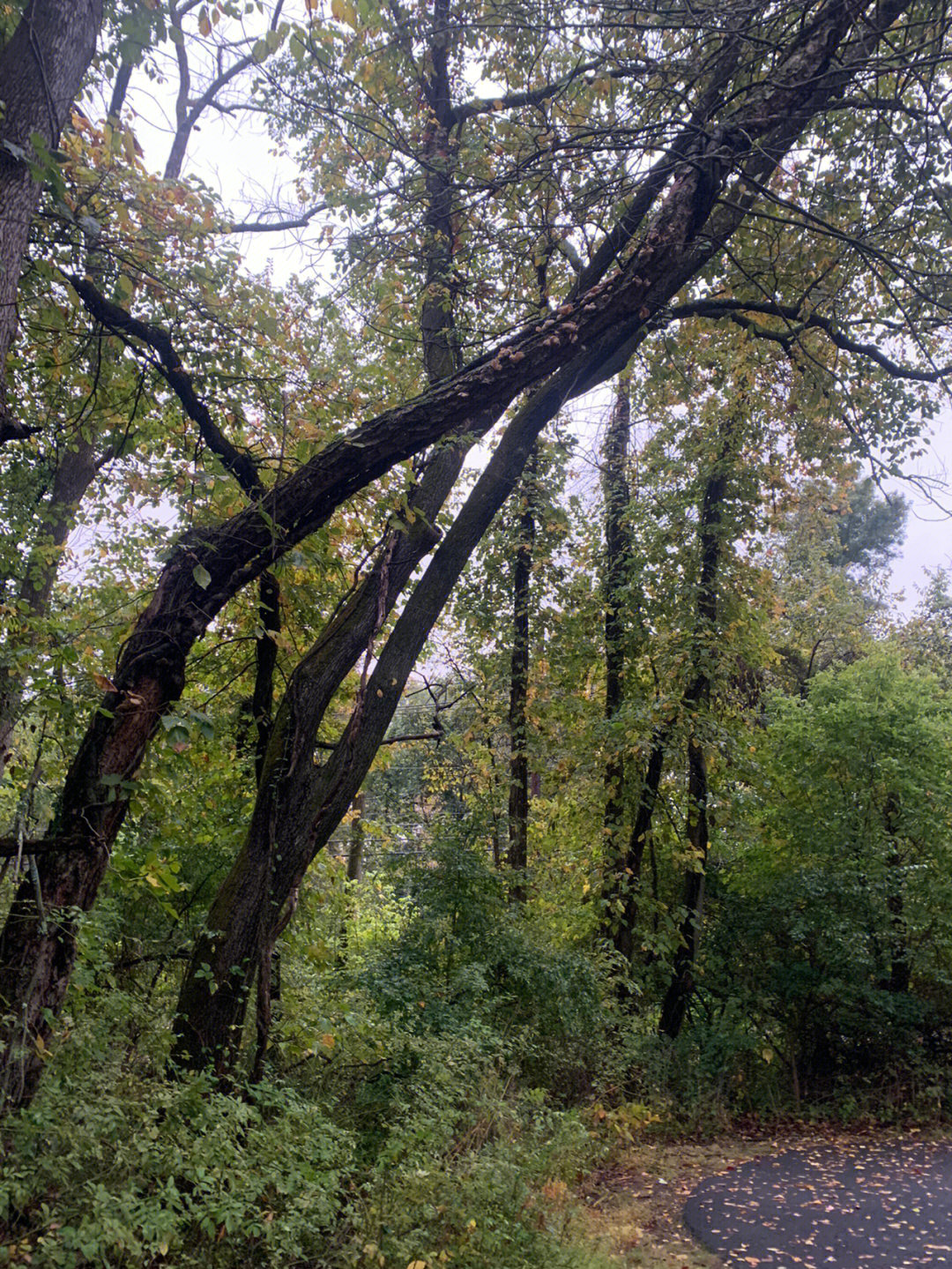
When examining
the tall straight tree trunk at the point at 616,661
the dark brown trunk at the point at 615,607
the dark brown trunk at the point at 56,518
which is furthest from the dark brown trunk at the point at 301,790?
the dark brown trunk at the point at 615,607

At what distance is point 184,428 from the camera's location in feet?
19.2

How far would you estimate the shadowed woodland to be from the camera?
3707mm

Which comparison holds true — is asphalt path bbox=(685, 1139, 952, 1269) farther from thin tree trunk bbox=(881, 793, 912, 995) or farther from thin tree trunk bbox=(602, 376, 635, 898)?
thin tree trunk bbox=(602, 376, 635, 898)


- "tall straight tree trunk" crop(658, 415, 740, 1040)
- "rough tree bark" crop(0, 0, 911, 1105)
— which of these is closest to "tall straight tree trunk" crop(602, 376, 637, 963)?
"tall straight tree trunk" crop(658, 415, 740, 1040)

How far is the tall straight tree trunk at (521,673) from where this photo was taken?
11438mm

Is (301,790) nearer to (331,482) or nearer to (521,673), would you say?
(331,482)

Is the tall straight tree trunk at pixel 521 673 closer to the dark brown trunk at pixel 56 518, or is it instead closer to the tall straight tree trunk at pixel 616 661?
the tall straight tree trunk at pixel 616 661

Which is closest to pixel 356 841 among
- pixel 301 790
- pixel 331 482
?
pixel 301 790

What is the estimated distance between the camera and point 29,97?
3.30 metres

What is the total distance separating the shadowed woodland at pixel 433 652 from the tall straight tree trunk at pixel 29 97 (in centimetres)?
2

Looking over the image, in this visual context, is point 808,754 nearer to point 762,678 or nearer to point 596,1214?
point 762,678

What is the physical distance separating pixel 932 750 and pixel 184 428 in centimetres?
995

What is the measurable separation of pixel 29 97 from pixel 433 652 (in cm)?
715

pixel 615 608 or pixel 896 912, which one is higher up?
pixel 615 608
